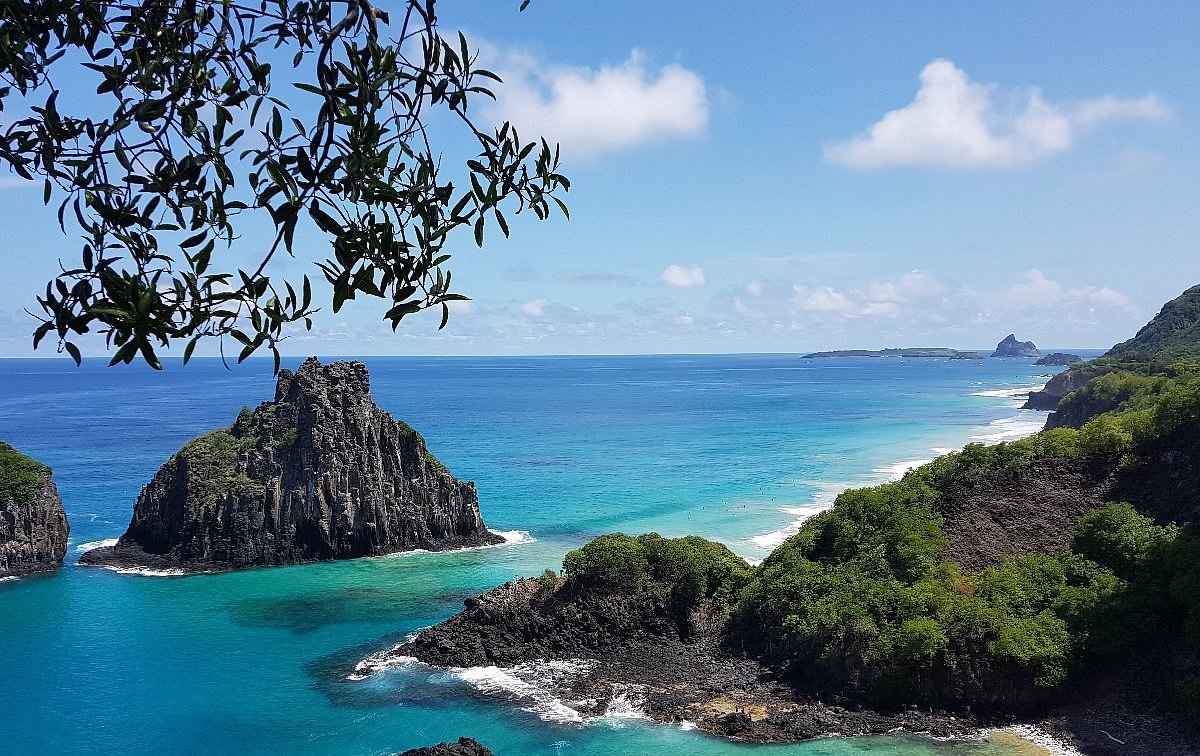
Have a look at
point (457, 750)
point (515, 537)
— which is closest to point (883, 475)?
point (515, 537)

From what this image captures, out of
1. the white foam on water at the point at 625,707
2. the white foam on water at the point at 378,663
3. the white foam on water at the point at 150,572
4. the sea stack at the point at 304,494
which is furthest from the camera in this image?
the sea stack at the point at 304,494

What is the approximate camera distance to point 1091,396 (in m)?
79.8

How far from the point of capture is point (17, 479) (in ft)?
155

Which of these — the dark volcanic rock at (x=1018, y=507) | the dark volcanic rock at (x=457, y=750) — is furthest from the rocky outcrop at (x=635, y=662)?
the dark volcanic rock at (x=1018, y=507)

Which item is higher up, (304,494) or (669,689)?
(304,494)

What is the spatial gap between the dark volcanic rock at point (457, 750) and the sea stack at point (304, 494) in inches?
1176

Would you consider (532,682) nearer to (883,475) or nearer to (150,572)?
(150,572)

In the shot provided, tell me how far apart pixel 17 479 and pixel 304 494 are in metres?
15.5

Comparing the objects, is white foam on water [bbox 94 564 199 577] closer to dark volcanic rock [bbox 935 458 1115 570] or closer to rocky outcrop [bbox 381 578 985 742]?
rocky outcrop [bbox 381 578 985 742]

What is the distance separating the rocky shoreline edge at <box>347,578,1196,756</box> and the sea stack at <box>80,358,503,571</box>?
1805 cm

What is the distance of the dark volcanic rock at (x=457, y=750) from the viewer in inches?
890

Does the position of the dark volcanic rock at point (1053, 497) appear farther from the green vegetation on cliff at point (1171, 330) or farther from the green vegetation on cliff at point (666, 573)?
the green vegetation on cliff at point (1171, 330)

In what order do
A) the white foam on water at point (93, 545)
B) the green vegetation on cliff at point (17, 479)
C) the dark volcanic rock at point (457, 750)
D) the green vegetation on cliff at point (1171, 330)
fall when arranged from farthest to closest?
1. the green vegetation on cliff at point (1171, 330)
2. the white foam on water at point (93, 545)
3. the green vegetation on cliff at point (17, 479)
4. the dark volcanic rock at point (457, 750)

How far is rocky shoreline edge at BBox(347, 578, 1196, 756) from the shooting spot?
24.3 meters
